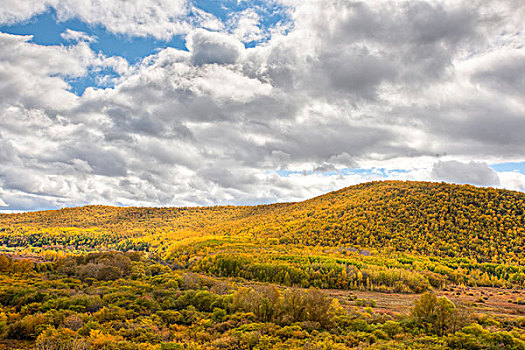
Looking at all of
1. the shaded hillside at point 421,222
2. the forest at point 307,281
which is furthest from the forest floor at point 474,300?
the shaded hillside at point 421,222

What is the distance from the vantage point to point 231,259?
101 metres

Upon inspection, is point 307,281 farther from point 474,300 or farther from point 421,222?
point 421,222

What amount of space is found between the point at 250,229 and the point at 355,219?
2531 inches

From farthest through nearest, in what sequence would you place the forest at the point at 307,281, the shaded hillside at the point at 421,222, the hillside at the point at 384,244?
1. the shaded hillside at the point at 421,222
2. the hillside at the point at 384,244
3. the forest at the point at 307,281

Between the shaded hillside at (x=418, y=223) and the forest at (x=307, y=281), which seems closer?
the forest at (x=307, y=281)

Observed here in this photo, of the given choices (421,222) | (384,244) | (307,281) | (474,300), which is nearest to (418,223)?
(421,222)

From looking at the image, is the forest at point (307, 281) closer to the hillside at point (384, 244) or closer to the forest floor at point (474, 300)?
the forest floor at point (474, 300)

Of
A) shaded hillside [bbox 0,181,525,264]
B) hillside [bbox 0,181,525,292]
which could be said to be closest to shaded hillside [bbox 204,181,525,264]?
shaded hillside [bbox 0,181,525,264]

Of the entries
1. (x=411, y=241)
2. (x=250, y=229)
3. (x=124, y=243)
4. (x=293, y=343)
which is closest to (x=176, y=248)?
(x=250, y=229)

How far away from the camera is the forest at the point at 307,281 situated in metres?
29.3

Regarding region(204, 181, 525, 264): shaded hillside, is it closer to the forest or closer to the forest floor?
the forest

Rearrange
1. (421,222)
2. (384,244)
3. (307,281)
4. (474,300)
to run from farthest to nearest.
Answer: (421,222), (384,244), (307,281), (474,300)

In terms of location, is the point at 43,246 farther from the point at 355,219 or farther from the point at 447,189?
the point at 447,189

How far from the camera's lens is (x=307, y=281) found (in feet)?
272
